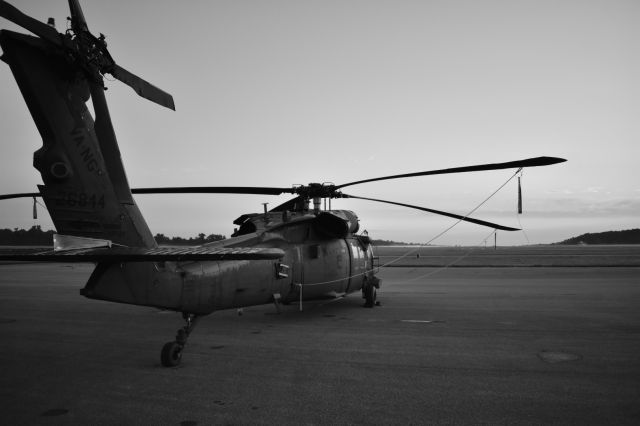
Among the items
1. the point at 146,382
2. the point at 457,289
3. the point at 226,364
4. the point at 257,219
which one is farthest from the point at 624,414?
the point at 457,289

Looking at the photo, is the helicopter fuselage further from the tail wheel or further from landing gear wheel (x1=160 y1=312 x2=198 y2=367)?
landing gear wheel (x1=160 y1=312 x2=198 y2=367)

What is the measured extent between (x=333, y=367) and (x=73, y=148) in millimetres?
5509

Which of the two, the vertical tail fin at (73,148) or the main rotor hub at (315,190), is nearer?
the vertical tail fin at (73,148)

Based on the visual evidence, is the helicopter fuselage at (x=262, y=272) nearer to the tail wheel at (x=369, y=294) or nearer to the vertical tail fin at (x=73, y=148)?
the tail wheel at (x=369, y=294)

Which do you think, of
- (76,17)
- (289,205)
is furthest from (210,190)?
(76,17)

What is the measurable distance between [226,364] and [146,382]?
4.66ft

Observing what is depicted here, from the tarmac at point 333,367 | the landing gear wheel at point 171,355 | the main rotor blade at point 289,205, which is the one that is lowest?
the tarmac at point 333,367

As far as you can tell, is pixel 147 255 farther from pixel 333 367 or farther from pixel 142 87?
pixel 333 367

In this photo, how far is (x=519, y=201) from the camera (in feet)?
34.9

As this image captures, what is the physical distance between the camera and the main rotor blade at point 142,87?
6704 mm

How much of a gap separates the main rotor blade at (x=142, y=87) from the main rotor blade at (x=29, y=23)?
0.97m

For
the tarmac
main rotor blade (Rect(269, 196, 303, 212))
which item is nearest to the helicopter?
the tarmac

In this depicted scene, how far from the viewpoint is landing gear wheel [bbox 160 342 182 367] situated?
7238mm

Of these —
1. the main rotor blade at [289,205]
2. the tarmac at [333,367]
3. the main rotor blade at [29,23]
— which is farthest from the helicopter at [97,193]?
the main rotor blade at [289,205]
